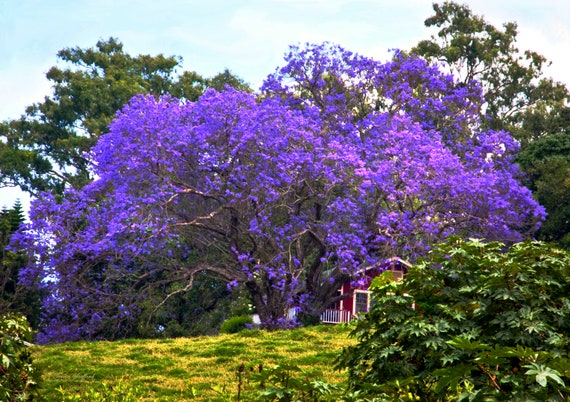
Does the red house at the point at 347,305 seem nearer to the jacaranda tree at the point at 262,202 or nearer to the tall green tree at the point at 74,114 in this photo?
the jacaranda tree at the point at 262,202

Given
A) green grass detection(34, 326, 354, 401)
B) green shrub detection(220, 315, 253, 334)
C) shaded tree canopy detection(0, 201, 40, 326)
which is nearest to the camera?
green grass detection(34, 326, 354, 401)

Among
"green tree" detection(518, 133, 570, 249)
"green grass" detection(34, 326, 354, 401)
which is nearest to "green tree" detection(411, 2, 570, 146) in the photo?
"green tree" detection(518, 133, 570, 249)

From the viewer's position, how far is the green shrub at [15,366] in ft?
31.0

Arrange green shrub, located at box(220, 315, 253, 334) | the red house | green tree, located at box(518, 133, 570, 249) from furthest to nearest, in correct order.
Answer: green tree, located at box(518, 133, 570, 249), the red house, green shrub, located at box(220, 315, 253, 334)

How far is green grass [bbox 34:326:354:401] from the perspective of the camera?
1856cm

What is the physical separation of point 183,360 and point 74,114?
108 ft

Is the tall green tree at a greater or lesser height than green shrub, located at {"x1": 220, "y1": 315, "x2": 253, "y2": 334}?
greater

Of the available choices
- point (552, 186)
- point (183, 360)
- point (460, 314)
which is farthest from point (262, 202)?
point (460, 314)

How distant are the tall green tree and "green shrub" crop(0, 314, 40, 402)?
39.4m

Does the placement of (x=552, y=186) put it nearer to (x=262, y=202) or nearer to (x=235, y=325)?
(x=262, y=202)

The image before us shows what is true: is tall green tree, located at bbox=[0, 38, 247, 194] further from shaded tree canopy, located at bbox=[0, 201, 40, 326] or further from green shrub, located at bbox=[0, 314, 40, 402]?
green shrub, located at bbox=[0, 314, 40, 402]

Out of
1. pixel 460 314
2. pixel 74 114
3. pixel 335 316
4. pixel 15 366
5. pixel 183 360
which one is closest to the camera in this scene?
pixel 15 366

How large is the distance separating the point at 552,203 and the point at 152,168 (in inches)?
736

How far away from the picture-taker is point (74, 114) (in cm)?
5169
